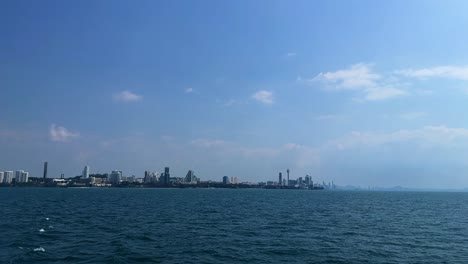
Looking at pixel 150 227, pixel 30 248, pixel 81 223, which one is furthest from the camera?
pixel 81 223

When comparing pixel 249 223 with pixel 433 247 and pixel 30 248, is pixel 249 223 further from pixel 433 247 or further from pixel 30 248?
pixel 30 248

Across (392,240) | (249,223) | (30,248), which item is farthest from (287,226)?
(30,248)

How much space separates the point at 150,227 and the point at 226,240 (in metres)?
16.7

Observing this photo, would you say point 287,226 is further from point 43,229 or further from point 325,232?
point 43,229

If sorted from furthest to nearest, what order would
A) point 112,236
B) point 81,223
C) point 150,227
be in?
point 81,223 → point 150,227 → point 112,236

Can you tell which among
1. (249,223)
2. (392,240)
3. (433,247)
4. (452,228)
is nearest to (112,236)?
(249,223)

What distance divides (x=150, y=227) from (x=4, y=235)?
1985 centimetres

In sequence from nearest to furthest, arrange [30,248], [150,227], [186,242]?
[30,248] → [186,242] → [150,227]

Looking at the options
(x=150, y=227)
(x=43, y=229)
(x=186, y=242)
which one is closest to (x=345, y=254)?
(x=186, y=242)

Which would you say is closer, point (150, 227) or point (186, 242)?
point (186, 242)

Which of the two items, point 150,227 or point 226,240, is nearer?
point 226,240

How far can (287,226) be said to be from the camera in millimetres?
63094

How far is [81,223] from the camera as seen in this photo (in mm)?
62938

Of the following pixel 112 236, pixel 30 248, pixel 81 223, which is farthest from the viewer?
pixel 81 223
